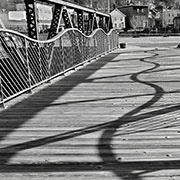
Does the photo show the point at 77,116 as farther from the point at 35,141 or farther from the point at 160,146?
the point at 160,146

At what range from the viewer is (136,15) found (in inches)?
3415

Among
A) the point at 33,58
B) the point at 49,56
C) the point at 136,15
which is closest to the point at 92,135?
the point at 33,58

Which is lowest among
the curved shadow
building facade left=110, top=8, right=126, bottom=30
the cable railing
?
the curved shadow

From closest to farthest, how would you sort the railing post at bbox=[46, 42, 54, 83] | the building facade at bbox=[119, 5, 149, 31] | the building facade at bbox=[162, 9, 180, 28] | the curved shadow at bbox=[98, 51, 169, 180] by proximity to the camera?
the curved shadow at bbox=[98, 51, 169, 180] → the railing post at bbox=[46, 42, 54, 83] → the building facade at bbox=[119, 5, 149, 31] → the building facade at bbox=[162, 9, 180, 28]

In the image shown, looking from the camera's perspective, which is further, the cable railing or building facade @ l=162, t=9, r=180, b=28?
building facade @ l=162, t=9, r=180, b=28

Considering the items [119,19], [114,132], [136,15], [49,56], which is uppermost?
[136,15]

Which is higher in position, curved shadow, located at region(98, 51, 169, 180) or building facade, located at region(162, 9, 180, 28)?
building facade, located at region(162, 9, 180, 28)

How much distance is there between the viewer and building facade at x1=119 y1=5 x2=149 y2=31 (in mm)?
86625

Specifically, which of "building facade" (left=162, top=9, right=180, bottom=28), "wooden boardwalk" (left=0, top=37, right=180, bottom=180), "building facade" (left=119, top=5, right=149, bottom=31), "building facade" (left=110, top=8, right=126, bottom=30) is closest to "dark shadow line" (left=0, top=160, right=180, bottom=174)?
"wooden boardwalk" (left=0, top=37, right=180, bottom=180)

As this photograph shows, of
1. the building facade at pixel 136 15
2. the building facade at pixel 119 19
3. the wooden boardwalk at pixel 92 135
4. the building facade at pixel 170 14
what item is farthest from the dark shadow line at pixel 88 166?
the building facade at pixel 170 14

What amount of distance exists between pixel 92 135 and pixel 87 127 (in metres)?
0.31

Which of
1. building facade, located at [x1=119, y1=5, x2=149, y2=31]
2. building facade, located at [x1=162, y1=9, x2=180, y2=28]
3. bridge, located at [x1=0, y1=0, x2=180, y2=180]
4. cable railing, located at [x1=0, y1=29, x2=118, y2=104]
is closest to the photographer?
bridge, located at [x1=0, y1=0, x2=180, y2=180]

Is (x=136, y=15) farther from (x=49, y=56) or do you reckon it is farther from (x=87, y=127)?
(x=87, y=127)

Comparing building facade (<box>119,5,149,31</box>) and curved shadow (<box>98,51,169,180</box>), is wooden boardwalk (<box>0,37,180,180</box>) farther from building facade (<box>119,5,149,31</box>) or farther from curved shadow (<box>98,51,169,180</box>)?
building facade (<box>119,5,149,31</box>)
